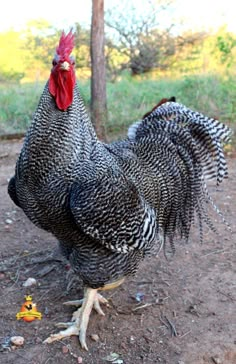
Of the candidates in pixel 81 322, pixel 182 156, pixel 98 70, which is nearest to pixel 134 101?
pixel 98 70

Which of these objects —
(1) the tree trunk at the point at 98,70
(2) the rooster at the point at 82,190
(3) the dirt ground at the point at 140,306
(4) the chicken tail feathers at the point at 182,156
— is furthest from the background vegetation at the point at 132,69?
(2) the rooster at the point at 82,190

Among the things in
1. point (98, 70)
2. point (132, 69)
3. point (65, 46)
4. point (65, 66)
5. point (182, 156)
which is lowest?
point (132, 69)

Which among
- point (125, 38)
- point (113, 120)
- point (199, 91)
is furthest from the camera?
point (125, 38)

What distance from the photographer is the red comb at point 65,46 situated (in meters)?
3.24

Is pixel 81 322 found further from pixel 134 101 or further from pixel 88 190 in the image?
pixel 134 101

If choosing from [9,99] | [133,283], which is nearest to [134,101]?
[9,99]

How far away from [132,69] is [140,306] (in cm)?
1461

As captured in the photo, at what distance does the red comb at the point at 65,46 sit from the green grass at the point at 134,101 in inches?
209

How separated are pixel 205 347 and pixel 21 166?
6.52 feet

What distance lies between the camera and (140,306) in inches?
152

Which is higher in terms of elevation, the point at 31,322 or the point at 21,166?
the point at 21,166

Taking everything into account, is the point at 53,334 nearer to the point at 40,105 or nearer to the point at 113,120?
the point at 40,105

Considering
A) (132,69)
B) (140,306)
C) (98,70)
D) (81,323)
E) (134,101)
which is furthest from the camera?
(132,69)

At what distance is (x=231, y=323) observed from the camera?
3.64m
